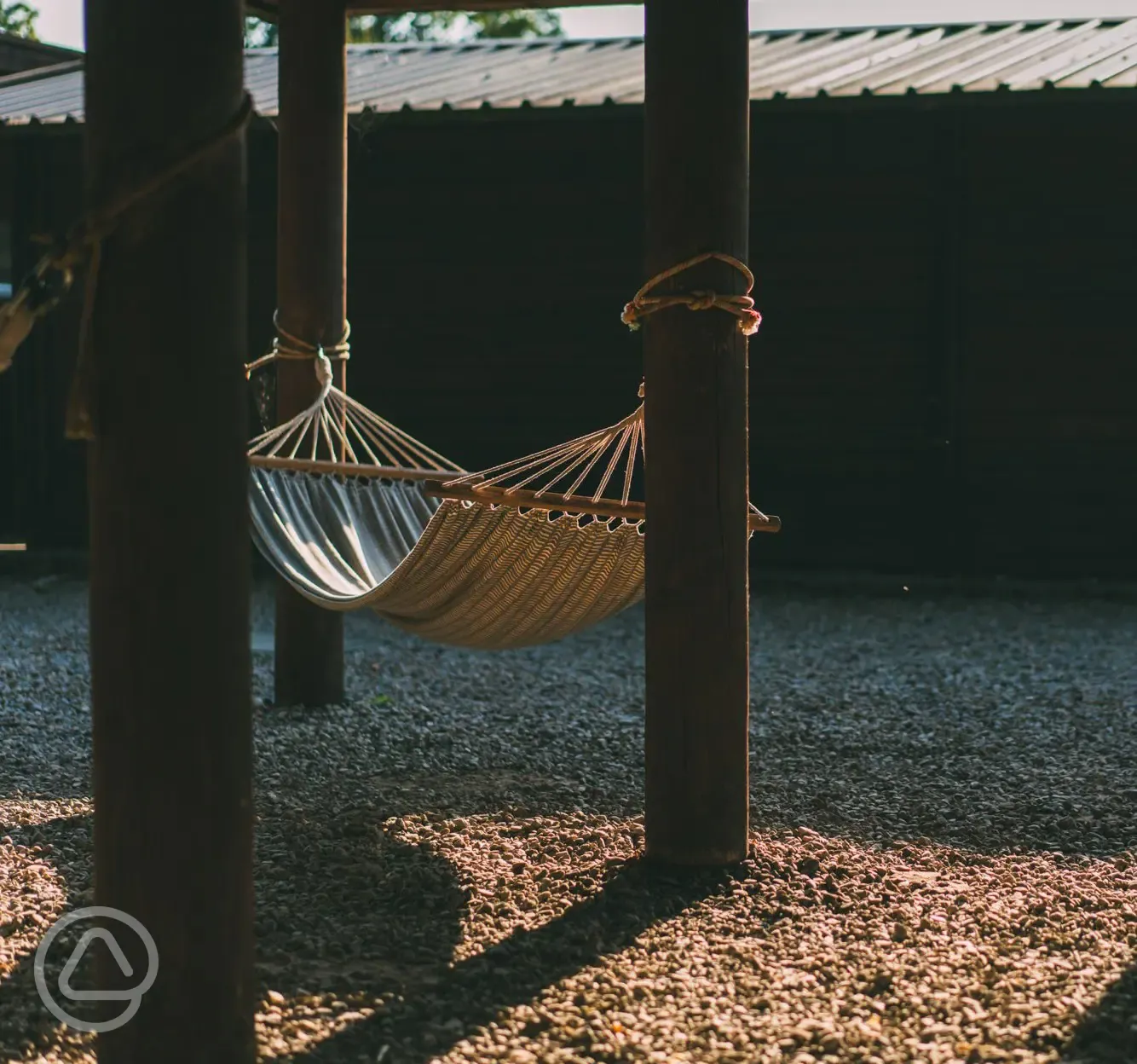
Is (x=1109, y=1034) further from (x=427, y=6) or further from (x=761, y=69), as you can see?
(x=761, y=69)

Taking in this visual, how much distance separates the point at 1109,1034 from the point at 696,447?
1.24 m

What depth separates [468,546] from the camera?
3178 millimetres

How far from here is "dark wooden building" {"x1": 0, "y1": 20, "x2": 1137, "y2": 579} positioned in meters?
7.43

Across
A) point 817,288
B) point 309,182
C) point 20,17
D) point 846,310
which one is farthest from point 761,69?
point 20,17

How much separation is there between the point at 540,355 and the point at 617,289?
555 mm

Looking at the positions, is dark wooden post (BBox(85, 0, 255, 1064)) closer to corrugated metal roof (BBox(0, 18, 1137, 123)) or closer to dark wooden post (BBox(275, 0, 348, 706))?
dark wooden post (BBox(275, 0, 348, 706))

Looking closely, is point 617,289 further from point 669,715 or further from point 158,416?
point 158,416

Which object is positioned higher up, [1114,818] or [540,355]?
[540,355]

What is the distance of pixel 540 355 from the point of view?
8.03 meters

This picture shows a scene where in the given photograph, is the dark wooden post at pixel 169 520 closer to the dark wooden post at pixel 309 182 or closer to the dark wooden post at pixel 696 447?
the dark wooden post at pixel 696 447

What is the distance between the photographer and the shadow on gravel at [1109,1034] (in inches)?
80.1

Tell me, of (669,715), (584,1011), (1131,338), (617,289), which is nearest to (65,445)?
(617,289)

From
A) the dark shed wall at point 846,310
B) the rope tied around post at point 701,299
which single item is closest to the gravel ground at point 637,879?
the rope tied around post at point 701,299

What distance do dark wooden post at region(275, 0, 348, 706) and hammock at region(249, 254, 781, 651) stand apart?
16 centimetres
